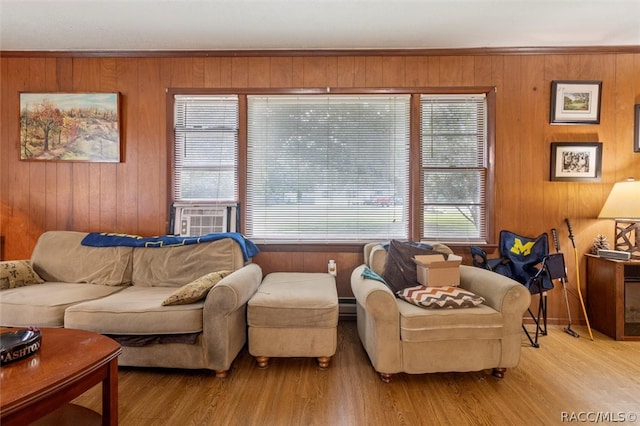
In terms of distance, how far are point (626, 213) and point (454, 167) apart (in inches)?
54.3

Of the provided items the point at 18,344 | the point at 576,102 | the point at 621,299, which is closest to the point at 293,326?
the point at 18,344

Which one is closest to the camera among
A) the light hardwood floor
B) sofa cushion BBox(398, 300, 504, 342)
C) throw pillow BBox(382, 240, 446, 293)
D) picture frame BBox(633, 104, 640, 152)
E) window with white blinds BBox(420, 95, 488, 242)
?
the light hardwood floor

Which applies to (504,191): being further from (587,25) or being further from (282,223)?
(282,223)

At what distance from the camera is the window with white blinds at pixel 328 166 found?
2879 mm

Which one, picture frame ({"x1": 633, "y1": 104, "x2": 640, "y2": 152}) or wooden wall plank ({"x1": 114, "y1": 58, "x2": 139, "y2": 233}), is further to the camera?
wooden wall plank ({"x1": 114, "y1": 58, "x2": 139, "y2": 233})

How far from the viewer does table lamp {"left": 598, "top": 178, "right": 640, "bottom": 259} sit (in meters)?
2.44

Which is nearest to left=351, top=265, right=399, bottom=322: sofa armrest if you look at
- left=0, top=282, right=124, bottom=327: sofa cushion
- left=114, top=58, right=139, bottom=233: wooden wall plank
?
left=0, top=282, right=124, bottom=327: sofa cushion

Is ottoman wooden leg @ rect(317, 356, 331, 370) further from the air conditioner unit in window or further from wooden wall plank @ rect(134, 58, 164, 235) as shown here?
wooden wall plank @ rect(134, 58, 164, 235)

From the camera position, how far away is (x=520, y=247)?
8.77 feet

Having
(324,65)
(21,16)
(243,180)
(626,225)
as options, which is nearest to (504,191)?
(626,225)

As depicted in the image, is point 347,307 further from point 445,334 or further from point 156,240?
point 156,240

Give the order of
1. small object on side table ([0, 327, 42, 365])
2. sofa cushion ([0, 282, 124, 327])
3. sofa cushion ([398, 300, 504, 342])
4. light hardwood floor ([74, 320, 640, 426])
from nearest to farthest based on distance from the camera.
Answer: small object on side table ([0, 327, 42, 365]) < light hardwood floor ([74, 320, 640, 426]) < sofa cushion ([398, 300, 504, 342]) < sofa cushion ([0, 282, 124, 327])

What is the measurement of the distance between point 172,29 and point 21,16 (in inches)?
45.1

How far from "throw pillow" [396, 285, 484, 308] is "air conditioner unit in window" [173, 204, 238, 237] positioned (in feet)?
5.67
